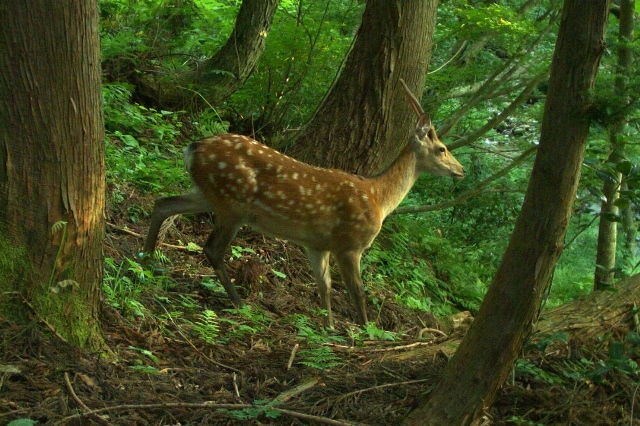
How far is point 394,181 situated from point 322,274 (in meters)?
1.19

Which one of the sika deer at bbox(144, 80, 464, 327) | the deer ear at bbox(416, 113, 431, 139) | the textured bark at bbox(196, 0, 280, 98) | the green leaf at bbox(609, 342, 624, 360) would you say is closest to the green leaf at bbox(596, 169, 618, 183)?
the green leaf at bbox(609, 342, 624, 360)

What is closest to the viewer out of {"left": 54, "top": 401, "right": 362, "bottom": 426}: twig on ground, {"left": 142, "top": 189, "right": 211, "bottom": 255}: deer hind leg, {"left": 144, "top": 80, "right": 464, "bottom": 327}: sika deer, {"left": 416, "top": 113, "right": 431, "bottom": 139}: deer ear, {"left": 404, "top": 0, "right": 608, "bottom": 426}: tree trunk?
{"left": 404, "top": 0, "right": 608, "bottom": 426}: tree trunk

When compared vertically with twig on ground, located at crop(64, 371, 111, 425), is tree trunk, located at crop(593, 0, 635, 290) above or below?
above

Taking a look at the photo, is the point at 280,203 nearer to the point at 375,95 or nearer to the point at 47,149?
the point at 375,95

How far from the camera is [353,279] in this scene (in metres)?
6.99

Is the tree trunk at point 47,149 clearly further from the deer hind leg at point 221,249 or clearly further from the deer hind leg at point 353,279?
the deer hind leg at point 353,279

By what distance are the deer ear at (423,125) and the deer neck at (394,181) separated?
183mm

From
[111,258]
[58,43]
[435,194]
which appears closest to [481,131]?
[435,194]

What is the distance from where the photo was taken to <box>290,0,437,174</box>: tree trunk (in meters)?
7.64

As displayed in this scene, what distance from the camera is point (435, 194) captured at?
11406mm

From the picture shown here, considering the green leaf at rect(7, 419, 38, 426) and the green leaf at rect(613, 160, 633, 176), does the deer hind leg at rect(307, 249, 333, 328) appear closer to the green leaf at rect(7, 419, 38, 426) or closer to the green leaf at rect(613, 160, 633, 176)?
the green leaf at rect(613, 160, 633, 176)

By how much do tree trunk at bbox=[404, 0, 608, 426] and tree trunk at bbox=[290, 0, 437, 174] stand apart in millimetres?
4316

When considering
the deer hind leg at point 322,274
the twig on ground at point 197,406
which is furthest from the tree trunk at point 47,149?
the deer hind leg at point 322,274

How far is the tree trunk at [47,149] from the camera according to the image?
12.7 feet
